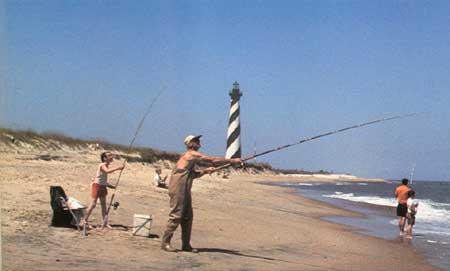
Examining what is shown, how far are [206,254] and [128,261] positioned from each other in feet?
4.76

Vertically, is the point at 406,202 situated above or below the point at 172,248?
above

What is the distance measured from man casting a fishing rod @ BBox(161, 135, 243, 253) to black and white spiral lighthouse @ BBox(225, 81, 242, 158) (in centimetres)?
4761

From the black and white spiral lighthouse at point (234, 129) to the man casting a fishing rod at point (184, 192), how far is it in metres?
47.6

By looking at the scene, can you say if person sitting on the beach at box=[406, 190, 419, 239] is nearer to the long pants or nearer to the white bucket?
the white bucket

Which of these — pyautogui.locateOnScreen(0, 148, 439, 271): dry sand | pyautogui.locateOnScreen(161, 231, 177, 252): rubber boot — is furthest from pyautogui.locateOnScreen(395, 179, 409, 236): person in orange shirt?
pyautogui.locateOnScreen(161, 231, 177, 252): rubber boot

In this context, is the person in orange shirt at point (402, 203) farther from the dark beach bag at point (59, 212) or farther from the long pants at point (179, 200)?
the dark beach bag at point (59, 212)

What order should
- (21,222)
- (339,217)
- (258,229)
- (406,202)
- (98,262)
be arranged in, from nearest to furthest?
(98,262) < (21,222) < (258,229) < (406,202) < (339,217)

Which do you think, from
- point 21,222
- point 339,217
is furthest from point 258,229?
point 339,217

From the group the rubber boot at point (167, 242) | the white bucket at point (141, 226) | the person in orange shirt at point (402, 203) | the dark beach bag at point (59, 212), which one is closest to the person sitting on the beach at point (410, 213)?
the person in orange shirt at point (402, 203)

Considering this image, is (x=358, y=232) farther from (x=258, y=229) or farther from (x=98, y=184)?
(x=98, y=184)

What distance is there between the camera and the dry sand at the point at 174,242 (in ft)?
23.0

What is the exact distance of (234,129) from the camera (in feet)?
188

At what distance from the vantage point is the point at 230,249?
8977 mm

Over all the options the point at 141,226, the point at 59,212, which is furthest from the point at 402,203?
the point at 59,212
